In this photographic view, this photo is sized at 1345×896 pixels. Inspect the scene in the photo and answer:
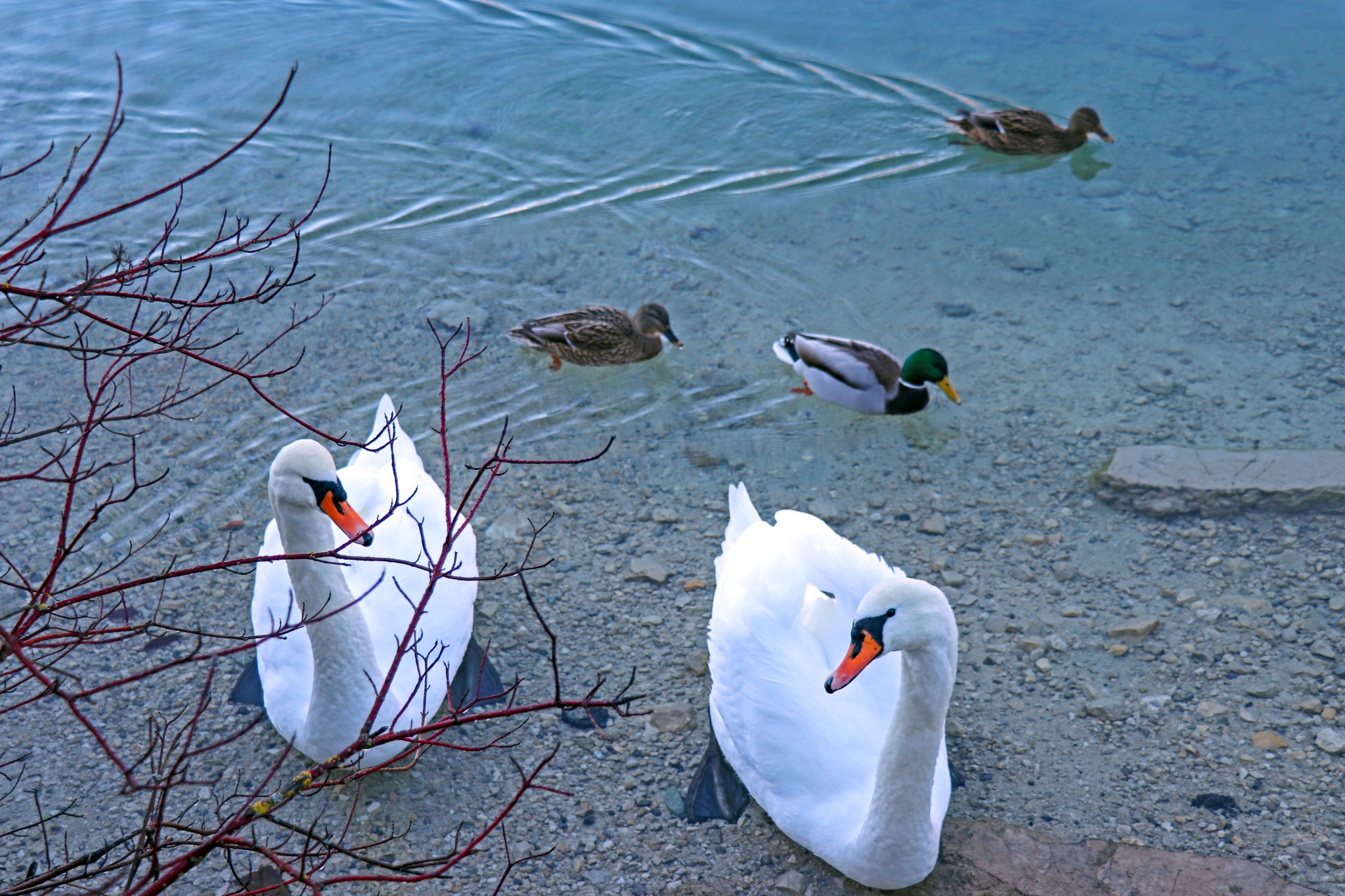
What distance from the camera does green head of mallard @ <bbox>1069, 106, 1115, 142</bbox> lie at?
934cm

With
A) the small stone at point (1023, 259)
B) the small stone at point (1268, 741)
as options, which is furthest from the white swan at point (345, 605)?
the small stone at point (1023, 259)

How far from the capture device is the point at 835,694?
412cm

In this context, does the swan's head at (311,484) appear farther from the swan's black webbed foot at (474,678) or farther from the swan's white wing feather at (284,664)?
the swan's black webbed foot at (474,678)

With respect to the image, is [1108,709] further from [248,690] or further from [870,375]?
[248,690]

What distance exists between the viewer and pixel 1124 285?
7656 millimetres

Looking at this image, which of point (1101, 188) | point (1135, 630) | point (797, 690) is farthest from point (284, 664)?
point (1101, 188)

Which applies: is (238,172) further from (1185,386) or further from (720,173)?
(1185,386)

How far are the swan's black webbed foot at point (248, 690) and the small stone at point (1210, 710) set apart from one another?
12.7 ft

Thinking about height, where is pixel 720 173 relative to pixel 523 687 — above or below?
above

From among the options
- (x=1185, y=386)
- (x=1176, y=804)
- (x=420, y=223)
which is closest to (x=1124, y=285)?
(x=1185, y=386)

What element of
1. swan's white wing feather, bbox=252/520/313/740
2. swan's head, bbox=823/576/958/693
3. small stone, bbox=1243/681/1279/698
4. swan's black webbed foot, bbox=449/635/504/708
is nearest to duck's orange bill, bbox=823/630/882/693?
swan's head, bbox=823/576/958/693

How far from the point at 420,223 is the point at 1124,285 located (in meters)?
5.14

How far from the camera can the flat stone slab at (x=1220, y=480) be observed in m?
5.58

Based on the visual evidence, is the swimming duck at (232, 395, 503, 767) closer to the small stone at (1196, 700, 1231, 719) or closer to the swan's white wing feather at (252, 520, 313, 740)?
the swan's white wing feather at (252, 520, 313, 740)
